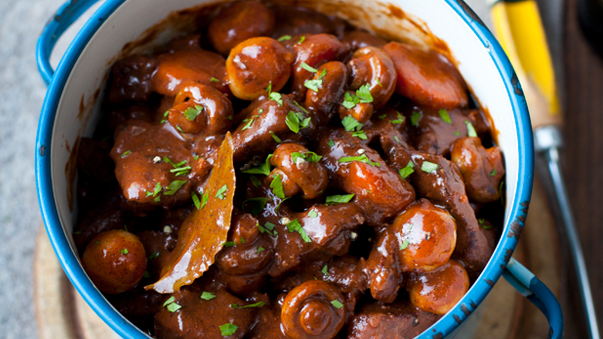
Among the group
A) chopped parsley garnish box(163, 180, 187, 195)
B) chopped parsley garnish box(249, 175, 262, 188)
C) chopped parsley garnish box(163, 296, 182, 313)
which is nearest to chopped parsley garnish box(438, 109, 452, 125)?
chopped parsley garnish box(249, 175, 262, 188)

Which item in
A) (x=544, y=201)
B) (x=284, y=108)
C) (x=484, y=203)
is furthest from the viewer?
(x=544, y=201)

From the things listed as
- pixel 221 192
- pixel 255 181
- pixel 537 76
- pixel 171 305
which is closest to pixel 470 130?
pixel 255 181

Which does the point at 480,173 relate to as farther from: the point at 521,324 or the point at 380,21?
the point at 521,324

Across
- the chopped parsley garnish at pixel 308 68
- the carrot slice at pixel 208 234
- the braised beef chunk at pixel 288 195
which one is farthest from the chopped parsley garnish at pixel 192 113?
the chopped parsley garnish at pixel 308 68

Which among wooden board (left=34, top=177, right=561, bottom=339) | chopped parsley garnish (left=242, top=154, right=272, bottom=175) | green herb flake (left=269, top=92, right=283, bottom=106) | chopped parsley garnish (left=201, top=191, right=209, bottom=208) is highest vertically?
green herb flake (left=269, top=92, right=283, bottom=106)

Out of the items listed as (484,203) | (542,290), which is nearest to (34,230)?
(484,203)

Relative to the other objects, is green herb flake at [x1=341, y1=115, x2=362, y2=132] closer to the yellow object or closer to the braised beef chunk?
the braised beef chunk
